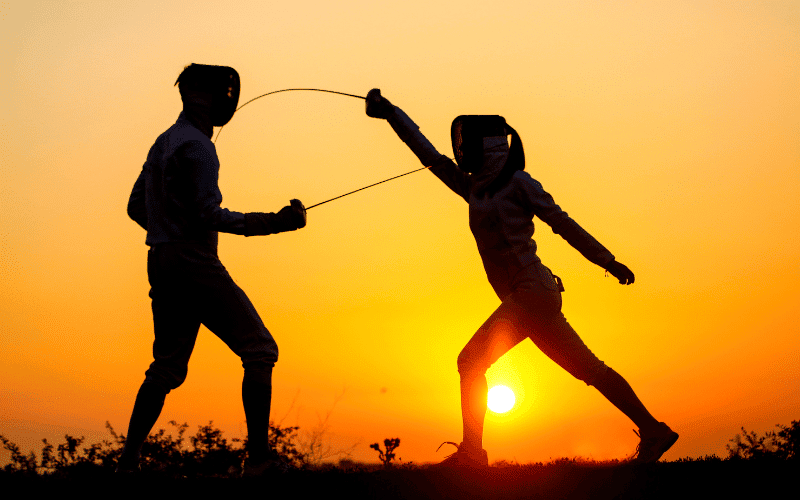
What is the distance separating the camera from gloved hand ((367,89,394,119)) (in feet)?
23.0

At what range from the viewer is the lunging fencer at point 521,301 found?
613 centimetres

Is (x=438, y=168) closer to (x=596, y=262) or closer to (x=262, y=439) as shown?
(x=596, y=262)

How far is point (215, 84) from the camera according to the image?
577cm

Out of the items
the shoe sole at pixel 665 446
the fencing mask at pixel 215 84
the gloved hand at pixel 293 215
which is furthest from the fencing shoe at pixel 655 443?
the fencing mask at pixel 215 84

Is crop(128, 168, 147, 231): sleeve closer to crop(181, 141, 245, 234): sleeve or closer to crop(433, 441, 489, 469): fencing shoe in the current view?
crop(181, 141, 245, 234): sleeve

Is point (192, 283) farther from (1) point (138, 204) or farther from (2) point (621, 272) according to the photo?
(2) point (621, 272)

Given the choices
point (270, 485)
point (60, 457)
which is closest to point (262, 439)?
point (270, 485)

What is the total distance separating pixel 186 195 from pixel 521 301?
8.09 feet

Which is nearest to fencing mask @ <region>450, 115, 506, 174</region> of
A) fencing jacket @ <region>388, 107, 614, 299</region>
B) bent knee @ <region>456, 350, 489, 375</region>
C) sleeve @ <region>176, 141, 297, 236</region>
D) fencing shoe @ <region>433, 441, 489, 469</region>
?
fencing jacket @ <region>388, 107, 614, 299</region>

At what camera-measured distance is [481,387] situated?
623 centimetres

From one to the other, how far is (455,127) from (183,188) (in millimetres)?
2241

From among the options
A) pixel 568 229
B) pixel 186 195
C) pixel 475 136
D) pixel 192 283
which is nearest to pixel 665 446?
pixel 568 229

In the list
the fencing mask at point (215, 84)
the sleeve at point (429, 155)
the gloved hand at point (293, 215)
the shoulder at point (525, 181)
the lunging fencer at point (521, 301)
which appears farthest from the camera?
the sleeve at point (429, 155)

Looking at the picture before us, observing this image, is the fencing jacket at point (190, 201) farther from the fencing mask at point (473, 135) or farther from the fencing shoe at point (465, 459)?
the fencing shoe at point (465, 459)
